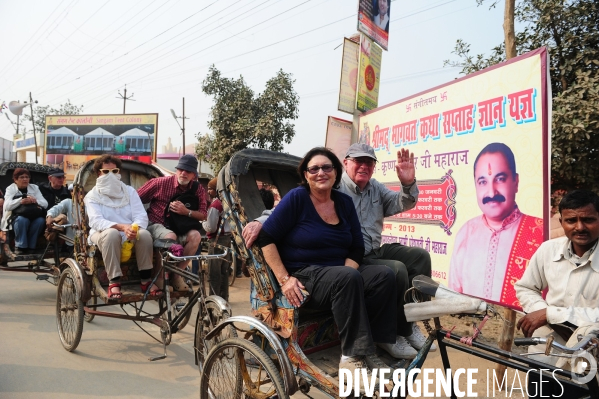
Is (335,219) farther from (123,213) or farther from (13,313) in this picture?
(13,313)

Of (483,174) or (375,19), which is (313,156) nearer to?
(483,174)

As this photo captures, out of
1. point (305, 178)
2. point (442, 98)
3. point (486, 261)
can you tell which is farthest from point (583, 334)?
point (442, 98)

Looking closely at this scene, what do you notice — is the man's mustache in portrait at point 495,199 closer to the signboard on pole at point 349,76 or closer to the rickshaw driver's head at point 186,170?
the rickshaw driver's head at point 186,170

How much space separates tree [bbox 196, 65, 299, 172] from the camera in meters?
13.0

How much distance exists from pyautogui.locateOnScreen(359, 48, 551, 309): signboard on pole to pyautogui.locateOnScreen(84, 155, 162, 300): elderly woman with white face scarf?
116 inches

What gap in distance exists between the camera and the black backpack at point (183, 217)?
16.9 ft

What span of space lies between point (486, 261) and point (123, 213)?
3.73 m

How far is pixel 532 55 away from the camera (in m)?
3.88

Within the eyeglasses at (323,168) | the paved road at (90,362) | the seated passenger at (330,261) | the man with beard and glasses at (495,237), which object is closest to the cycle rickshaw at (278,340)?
the seated passenger at (330,261)

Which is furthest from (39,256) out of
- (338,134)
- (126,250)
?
(338,134)

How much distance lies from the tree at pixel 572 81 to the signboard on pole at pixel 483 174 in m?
1.72

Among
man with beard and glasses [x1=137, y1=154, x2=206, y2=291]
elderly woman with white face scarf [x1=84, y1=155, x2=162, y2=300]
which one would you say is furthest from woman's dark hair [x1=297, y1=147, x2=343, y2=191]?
man with beard and glasses [x1=137, y1=154, x2=206, y2=291]

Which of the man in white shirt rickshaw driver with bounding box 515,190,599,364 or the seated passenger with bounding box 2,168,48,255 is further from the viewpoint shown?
the seated passenger with bounding box 2,168,48,255

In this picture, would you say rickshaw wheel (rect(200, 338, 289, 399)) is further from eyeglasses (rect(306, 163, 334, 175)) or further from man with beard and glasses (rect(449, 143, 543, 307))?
man with beard and glasses (rect(449, 143, 543, 307))
